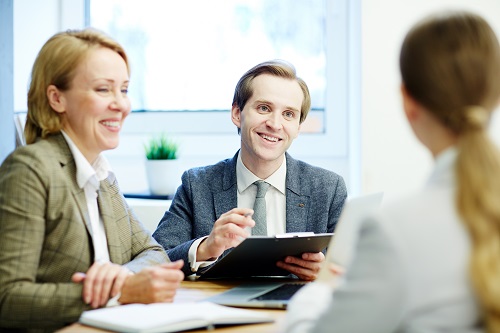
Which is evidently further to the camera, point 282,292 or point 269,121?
point 269,121

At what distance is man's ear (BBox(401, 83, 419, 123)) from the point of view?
1.15 m

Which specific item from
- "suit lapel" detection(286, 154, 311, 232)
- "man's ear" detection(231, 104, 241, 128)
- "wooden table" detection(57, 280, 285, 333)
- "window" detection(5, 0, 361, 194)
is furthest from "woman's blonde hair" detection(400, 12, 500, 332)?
"window" detection(5, 0, 361, 194)

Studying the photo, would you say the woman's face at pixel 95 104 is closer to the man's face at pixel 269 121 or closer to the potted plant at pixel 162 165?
the man's face at pixel 269 121

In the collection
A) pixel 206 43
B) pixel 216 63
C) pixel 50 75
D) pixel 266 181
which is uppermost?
pixel 206 43

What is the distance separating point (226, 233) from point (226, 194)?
366mm

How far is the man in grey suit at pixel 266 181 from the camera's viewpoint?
96.6 inches

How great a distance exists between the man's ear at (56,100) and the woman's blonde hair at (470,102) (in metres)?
1.06

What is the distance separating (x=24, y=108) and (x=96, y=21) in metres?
0.62

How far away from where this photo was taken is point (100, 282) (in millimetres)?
1702

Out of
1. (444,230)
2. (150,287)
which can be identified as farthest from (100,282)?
(444,230)

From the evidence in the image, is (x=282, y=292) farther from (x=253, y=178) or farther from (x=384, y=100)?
(x=384, y=100)

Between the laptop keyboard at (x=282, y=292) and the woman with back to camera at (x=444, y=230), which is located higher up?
the woman with back to camera at (x=444, y=230)

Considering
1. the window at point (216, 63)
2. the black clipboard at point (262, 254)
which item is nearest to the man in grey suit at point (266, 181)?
the black clipboard at point (262, 254)

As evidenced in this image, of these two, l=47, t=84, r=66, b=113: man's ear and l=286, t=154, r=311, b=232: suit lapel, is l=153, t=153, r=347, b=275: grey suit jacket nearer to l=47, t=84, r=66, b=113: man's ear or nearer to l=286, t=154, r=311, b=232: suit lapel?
l=286, t=154, r=311, b=232: suit lapel
